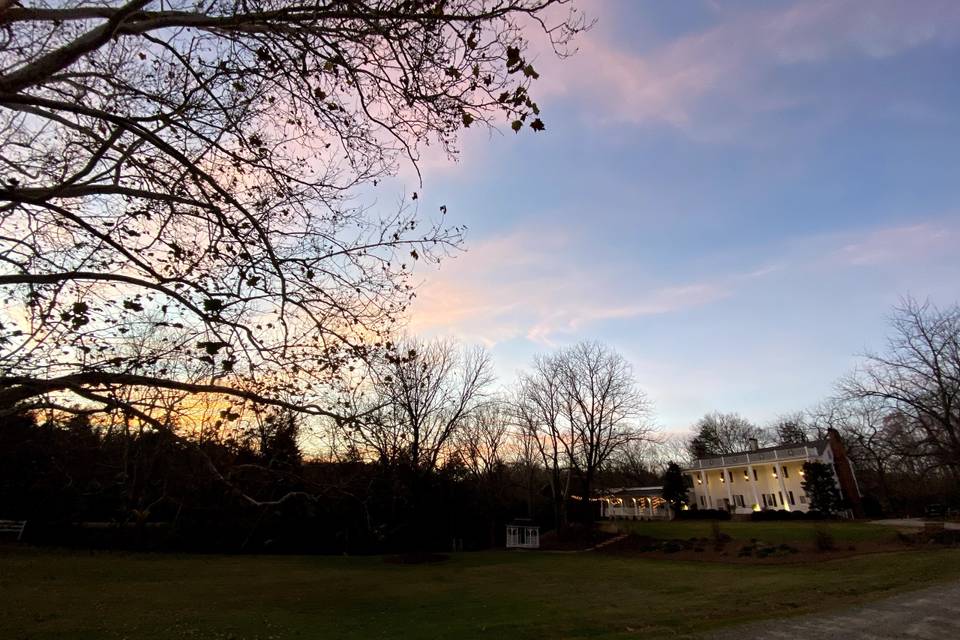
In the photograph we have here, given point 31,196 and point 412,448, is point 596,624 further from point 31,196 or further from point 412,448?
point 412,448

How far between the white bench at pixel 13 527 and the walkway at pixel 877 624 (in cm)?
3556

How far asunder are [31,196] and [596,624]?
40.1 ft

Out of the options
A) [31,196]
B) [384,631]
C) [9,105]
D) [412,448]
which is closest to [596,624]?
[384,631]

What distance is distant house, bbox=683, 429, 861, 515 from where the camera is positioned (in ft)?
152

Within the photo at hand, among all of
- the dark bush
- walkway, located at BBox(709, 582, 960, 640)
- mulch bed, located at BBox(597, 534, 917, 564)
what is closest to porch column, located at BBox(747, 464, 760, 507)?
the dark bush

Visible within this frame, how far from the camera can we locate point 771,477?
4906 centimetres

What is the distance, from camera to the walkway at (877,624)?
320 inches

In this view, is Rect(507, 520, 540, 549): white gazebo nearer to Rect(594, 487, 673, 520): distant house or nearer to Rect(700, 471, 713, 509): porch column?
Rect(594, 487, 673, 520): distant house

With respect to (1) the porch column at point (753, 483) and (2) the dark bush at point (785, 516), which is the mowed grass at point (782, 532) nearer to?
(2) the dark bush at point (785, 516)

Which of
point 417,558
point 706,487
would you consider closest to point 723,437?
point 706,487

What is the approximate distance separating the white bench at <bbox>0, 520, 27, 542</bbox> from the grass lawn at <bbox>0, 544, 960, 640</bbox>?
152 inches

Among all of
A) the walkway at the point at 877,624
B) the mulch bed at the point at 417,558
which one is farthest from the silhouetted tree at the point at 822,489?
the walkway at the point at 877,624

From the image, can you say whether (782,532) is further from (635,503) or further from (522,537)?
(635,503)

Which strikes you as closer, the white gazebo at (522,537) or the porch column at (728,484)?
the white gazebo at (522,537)
